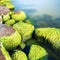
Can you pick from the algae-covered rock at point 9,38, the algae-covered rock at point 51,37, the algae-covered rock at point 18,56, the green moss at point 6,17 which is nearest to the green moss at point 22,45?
the algae-covered rock at point 9,38

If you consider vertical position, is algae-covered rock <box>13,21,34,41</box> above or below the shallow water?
above

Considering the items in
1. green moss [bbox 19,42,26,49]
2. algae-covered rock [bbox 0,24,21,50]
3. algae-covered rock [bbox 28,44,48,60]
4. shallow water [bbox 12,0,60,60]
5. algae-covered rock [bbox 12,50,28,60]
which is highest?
→ algae-covered rock [bbox 0,24,21,50]

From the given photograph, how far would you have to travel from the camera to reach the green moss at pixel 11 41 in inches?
320

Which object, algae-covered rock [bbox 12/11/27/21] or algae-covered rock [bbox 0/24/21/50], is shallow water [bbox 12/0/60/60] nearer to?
algae-covered rock [bbox 12/11/27/21]

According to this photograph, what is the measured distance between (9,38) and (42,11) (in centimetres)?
667

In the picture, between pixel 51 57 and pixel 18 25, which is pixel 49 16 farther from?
pixel 51 57

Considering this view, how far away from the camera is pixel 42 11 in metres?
14.4

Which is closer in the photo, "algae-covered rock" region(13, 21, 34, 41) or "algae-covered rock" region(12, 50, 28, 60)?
"algae-covered rock" region(12, 50, 28, 60)

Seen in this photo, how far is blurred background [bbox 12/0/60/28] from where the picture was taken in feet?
40.3

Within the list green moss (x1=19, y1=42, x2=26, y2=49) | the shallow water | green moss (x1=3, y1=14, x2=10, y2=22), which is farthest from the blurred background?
green moss (x1=19, y1=42, x2=26, y2=49)

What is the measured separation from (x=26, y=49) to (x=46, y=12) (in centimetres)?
612

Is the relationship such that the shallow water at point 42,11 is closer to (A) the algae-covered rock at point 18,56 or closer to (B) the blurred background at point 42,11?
(B) the blurred background at point 42,11

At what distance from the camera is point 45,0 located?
17172 millimetres

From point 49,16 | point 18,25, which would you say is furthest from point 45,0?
point 18,25
